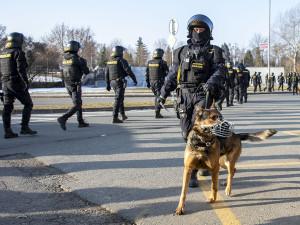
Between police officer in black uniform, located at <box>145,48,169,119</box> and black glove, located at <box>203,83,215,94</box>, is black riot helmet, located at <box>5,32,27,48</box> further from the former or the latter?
black glove, located at <box>203,83,215,94</box>

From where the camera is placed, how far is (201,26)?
4.37 meters

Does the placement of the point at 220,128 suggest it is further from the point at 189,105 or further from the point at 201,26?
the point at 201,26

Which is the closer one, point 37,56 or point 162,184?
Answer: point 162,184

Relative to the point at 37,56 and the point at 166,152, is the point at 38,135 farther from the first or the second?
the point at 37,56

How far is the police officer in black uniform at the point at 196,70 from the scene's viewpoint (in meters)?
4.17

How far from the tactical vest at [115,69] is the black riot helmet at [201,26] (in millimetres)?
5759

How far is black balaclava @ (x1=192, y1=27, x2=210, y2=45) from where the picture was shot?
14.4 feet

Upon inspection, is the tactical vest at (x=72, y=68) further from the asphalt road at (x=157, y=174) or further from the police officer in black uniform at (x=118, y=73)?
the asphalt road at (x=157, y=174)

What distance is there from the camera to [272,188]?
4.04 m

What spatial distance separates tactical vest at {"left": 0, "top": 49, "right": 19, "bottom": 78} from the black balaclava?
4743 mm

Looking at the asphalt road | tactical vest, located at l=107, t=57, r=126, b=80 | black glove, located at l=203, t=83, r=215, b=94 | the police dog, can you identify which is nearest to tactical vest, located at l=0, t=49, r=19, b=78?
the asphalt road

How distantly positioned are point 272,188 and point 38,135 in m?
5.94

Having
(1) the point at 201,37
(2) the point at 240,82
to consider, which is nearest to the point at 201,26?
(1) the point at 201,37

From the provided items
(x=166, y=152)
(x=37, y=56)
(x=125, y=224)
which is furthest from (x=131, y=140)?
(x=37, y=56)
